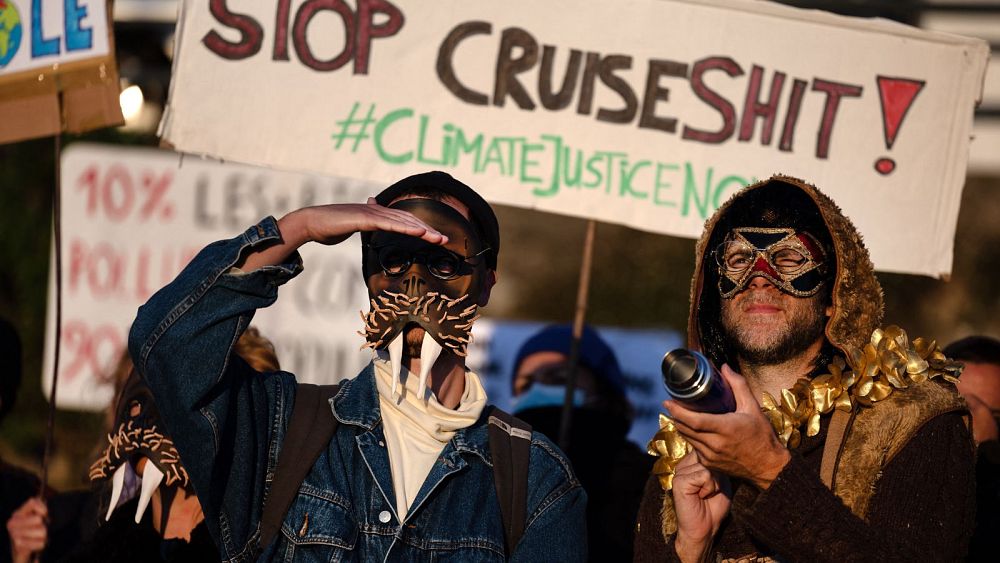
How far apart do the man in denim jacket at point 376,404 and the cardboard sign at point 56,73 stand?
161 centimetres

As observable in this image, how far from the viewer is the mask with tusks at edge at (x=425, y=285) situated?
3.04 m

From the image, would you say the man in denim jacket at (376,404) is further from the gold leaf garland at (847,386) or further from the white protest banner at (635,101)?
the white protest banner at (635,101)

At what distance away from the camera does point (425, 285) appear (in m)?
3.10

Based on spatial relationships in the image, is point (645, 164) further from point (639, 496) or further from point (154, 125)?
point (154, 125)

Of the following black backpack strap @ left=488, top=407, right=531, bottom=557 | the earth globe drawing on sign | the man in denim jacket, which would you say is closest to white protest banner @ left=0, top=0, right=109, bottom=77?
the earth globe drawing on sign

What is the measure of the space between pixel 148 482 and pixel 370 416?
0.84m

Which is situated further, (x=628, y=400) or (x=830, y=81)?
(x=628, y=400)

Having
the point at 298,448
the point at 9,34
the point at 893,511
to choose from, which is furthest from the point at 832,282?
the point at 9,34

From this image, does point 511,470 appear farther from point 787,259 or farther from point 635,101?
point 635,101

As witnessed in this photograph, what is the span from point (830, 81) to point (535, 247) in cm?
292

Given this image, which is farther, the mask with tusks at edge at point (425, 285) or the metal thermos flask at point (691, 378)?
the mask with tusks at edge at point (425, 285)

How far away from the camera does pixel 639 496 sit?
443 cm

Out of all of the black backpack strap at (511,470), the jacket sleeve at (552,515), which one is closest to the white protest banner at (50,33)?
the black backpack strap at (511,470)

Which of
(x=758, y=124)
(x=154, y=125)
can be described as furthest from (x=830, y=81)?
(x=154, y=125)
